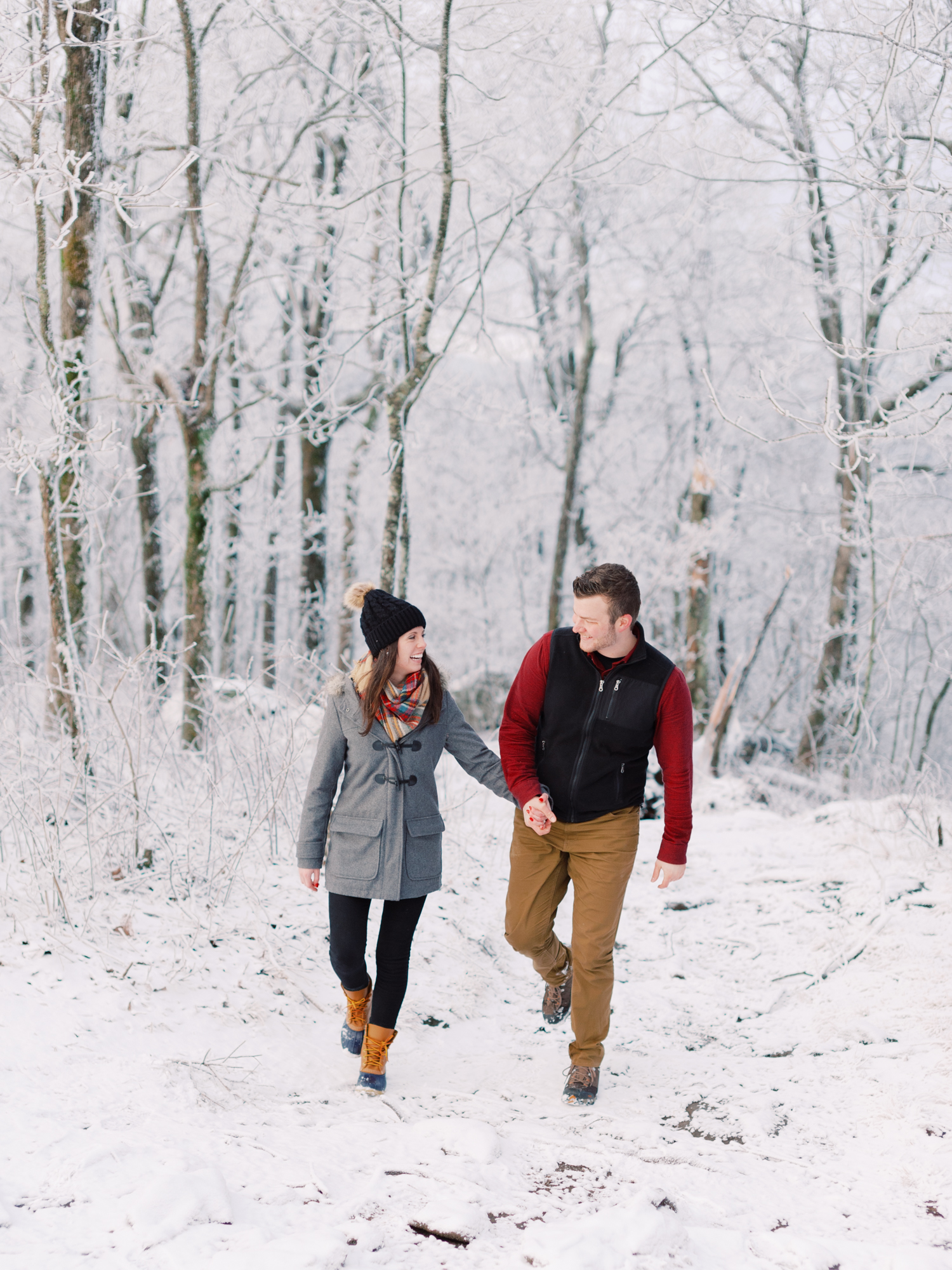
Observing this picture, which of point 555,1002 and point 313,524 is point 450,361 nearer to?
point 313,524

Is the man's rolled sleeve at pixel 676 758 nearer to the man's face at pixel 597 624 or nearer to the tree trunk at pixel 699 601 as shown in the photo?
the man's face at pixel 597 624

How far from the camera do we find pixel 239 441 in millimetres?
15211

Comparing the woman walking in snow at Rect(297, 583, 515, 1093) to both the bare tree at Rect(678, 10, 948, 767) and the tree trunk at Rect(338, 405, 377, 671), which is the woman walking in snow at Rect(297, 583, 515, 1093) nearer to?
the bare tree at Rect(678, 10, 948, 767)

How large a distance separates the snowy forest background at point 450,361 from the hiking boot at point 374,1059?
4.07ft

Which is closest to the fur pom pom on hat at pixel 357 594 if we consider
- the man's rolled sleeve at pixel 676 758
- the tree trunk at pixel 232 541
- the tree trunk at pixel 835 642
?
the man's rolled sleeve at pixel 676 758

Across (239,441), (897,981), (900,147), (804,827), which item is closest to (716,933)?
(897,981)

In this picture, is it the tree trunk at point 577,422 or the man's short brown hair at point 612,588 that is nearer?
the man's short brown hair at point 612,588

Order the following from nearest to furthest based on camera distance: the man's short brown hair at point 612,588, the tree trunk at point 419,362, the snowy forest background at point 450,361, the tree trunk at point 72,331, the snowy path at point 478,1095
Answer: the snowy path at point 478,1095, the man's short brown hair at point 612,588, the snowy forest background at point 450,361, the tree trunk at point 72,331, the tree trunk at point 419,362

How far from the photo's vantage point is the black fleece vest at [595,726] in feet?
10.5

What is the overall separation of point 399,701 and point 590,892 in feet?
3.24

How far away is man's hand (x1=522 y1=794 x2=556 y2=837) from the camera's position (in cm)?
317

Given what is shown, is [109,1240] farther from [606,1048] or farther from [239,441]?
[239,441]

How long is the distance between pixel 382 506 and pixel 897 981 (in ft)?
50.0

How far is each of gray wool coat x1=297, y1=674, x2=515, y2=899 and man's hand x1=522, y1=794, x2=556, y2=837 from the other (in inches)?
12.6
